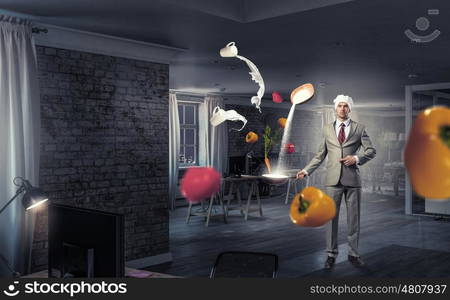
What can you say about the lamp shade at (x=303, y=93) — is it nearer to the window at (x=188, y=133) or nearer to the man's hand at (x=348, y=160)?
the man's hand at (x=348, y=160)

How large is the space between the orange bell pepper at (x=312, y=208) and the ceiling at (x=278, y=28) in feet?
6.24

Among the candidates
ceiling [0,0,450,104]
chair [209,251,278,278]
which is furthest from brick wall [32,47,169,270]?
chair [209,251,278,278]

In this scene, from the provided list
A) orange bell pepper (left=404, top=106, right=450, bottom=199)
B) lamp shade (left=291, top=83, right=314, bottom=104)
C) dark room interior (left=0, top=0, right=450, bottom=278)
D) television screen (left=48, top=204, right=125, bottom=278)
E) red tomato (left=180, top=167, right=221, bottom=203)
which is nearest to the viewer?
orange bell pepper (left=404, top=106, right=450, bottom=199)

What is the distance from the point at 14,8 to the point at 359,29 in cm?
309

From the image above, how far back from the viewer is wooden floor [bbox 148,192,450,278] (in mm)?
5367

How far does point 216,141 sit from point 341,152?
11009mm

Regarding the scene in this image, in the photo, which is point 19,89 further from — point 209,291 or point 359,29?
point 209,291

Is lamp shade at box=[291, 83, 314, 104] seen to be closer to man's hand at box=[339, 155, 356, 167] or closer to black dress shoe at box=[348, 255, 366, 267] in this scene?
man's hand at box=[339, 155, 356, 167]

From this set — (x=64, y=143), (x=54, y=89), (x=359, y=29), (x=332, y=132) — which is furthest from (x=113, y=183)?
(x=332, y=132)

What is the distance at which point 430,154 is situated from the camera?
0.85 ft

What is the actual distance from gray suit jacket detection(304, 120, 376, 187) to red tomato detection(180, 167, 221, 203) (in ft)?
0.92

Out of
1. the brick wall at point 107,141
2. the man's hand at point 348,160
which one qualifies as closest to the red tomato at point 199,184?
the man's hand at point 348,160

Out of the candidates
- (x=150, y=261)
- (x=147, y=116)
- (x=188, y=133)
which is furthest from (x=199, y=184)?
(x=188, y=133)

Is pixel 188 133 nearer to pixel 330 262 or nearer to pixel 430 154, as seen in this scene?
pixel 330 262
